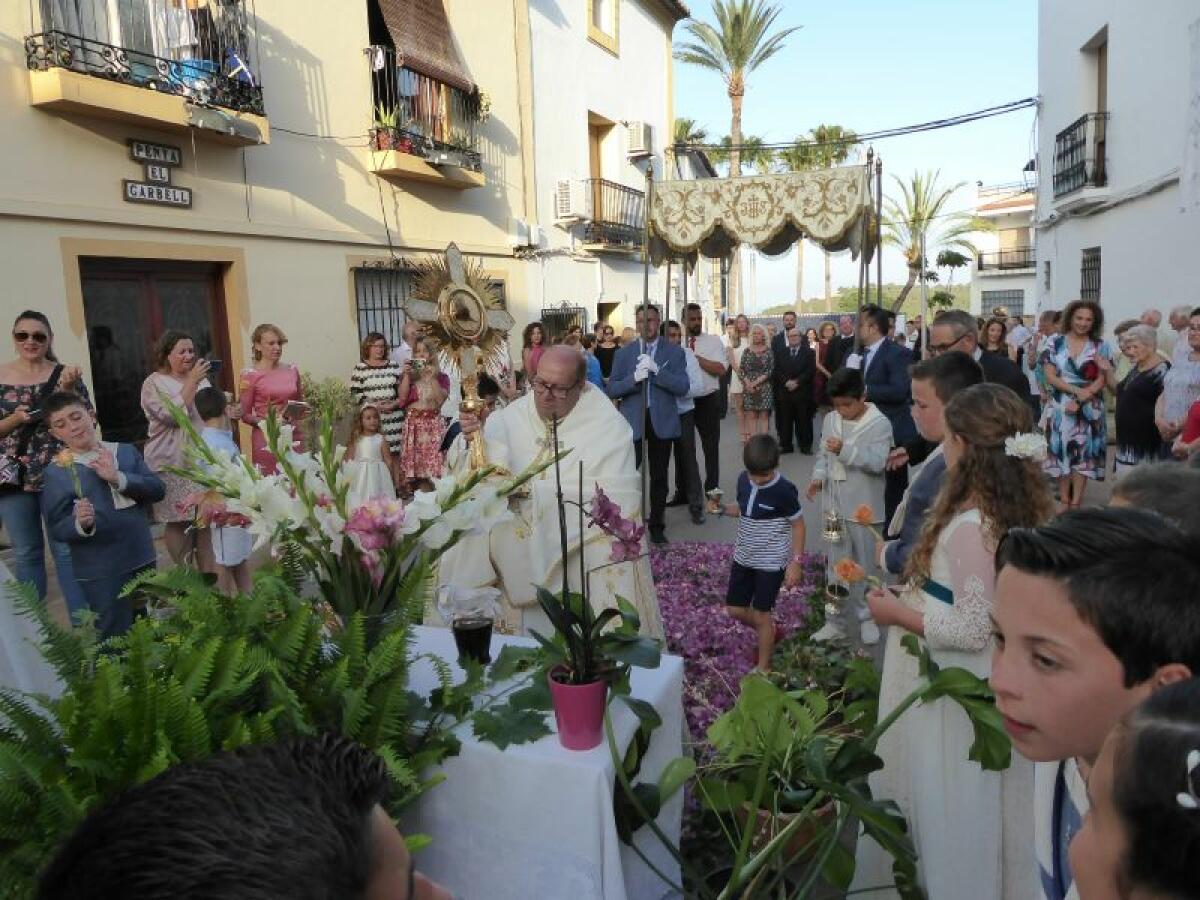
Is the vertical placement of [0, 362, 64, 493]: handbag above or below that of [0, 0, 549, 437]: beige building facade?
below

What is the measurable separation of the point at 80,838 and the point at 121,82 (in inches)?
323

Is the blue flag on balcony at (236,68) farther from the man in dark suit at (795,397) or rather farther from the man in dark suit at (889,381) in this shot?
the man in dark suit at (795,397)

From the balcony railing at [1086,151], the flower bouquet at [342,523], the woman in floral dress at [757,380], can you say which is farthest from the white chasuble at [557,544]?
the balcony railing at [1086,151]

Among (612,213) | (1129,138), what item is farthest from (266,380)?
(1129,138)

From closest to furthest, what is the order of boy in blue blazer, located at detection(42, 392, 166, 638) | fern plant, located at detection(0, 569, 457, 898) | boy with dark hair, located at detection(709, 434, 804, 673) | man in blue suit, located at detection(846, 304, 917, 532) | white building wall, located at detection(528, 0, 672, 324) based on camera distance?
fern plant, located at detection(0, 569, 457, 898), boy in blue blazer, located at detection(42, 392, 166, 638), boy with dark hair, located at detection(709, 434, 804, 673), man in blue suit, located at detection(846, 304, 917, 532), white building wall, located at detection(528, 0, 672, 324)

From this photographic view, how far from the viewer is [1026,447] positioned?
2.16m

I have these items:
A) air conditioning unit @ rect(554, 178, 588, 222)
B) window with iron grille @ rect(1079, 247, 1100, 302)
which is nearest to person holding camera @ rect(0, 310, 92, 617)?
air conditioning unit @ rect(554, 178, 588, 222)

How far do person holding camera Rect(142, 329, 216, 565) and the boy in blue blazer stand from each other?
107 centimetres

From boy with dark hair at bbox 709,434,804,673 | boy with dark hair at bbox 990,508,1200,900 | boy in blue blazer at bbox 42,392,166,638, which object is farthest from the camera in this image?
boy with dark hair at bbox 709,434,804,673

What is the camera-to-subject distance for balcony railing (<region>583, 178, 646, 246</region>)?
15.7 meters

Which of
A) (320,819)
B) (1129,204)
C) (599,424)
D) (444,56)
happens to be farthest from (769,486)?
(1129,204)

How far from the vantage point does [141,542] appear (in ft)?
13.0

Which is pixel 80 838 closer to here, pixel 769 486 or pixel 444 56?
pixel 769 486

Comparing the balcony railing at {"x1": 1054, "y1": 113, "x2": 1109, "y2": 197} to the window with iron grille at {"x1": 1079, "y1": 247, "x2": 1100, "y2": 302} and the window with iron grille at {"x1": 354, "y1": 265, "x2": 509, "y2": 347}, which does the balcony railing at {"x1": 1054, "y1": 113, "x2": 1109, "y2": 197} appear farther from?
the window with iron grille at {"x1": 354, "y1": 265, "x2": 509, "y2": 347}
